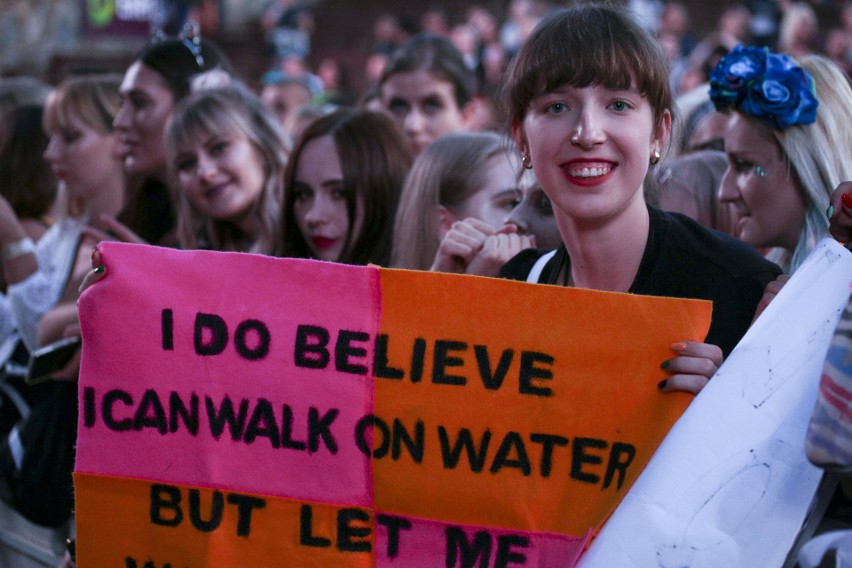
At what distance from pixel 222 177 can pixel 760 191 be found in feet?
6.68

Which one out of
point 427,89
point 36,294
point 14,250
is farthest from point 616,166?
point 427,89

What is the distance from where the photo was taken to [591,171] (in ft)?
7.24

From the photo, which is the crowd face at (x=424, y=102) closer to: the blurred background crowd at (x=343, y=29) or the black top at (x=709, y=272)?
the black top at (x=709, y=272)

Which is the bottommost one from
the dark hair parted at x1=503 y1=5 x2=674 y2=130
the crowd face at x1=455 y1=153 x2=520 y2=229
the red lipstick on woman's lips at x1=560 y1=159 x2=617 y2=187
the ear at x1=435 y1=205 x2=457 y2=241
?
the ear at x1=435 y1=205 x2=457 y2=241

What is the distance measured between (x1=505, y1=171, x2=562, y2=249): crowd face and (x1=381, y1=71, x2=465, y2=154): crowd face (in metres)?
2.28

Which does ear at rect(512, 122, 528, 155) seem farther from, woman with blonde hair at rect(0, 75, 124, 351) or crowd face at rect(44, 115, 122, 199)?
crowd face at rect(44, 115, 122, 199)

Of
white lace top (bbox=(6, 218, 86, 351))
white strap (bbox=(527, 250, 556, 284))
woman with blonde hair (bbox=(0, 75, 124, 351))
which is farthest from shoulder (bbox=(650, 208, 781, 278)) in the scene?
white lace top (bbox=(6, 218, 86, 351))

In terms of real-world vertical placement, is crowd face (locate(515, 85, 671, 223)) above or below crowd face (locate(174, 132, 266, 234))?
above

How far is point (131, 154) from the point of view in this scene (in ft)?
14.7

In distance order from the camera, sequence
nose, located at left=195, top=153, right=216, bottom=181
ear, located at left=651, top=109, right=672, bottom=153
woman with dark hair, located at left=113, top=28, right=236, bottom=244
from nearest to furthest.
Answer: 1. ear, located at left=651, top=109, right=672, bottom=153
2. nose, located at left=195, top=153, right=216, bottom=181
3. woman with dark hair, located at left=113, top=28, right=236, bottom=244

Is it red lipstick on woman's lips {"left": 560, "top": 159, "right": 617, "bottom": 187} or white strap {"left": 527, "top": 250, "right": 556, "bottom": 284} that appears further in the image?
white strap {"left": 527, "top": 250, "right": 556, "bottom": 284}

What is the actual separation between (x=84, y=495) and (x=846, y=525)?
1526 mm

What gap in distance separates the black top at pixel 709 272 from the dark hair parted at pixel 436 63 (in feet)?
10.6

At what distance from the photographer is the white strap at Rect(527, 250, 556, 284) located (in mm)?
2482
